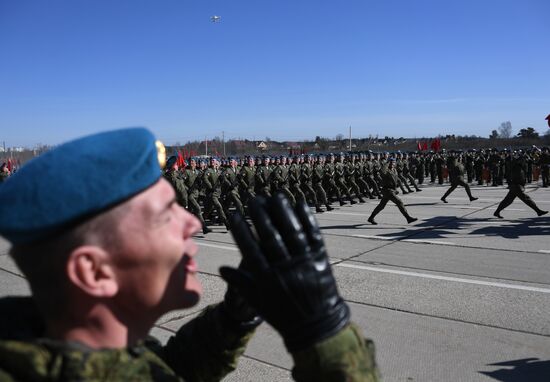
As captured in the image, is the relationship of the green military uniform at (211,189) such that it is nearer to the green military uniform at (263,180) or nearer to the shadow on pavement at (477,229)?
the green military uniform at (263,180)

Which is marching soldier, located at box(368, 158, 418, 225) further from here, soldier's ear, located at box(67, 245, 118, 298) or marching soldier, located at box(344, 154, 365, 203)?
soldier's ear, located at box(67, 245, 118, 298)

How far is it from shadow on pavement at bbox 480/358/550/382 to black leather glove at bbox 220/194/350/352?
3.11m

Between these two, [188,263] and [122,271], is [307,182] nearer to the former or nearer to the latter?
[188,263]

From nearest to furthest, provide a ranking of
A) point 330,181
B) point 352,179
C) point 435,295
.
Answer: point 435,295 < point 330,181 < point 352,179

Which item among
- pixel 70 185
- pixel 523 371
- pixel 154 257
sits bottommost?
pixel 523 371

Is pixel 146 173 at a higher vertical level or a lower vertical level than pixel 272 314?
higher

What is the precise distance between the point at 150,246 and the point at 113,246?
80 millimetres

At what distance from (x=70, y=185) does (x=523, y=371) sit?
3.83m

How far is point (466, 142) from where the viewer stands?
2255 inches

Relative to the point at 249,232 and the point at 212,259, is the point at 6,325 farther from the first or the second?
the point at 212,259

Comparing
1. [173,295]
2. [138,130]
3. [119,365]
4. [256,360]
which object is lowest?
[256,360]

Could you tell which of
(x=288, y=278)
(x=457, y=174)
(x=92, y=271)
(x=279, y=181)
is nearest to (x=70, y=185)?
(x=92, y=271)

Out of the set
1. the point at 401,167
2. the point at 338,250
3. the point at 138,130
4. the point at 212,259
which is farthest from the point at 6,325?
the point at 401,167

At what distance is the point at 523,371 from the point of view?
3562 mm
